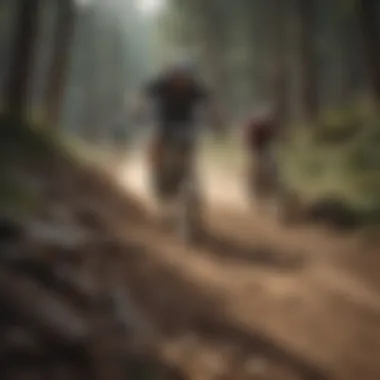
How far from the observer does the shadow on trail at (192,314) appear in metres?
1.80

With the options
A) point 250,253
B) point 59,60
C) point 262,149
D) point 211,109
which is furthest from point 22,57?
point 250,253

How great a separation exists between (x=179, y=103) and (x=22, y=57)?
16.8 inches

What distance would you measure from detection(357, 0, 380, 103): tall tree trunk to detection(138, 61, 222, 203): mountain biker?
427 millimetres

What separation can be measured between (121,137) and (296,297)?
0.58 meters

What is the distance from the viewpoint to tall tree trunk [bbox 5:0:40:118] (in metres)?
2.02

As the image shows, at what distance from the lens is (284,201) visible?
1.98 meters

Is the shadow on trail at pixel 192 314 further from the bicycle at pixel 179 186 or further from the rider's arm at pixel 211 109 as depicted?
the rider's arm at pixel 211 109

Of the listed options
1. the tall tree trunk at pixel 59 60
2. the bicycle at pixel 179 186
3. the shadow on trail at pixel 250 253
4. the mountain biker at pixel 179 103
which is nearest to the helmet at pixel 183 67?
the mountain biker at pixel 179 103

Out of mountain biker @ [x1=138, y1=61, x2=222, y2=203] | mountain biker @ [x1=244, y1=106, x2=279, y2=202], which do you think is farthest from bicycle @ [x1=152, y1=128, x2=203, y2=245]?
mountain biker @ [x1=244, y1=106, x2=279, y2=202]

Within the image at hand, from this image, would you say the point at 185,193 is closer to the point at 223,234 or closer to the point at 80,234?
the point at 223,234

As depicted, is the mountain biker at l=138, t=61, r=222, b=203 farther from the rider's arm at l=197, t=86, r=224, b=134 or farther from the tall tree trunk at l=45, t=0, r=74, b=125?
the tall tree trunk at l=45, t=0, r=74, b=125

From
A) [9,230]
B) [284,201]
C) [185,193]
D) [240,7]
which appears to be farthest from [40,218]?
[240,7]

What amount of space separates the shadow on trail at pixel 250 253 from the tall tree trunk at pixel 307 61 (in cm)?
36

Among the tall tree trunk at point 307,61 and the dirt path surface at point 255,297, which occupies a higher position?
the tall tree trunk at point 307,61
